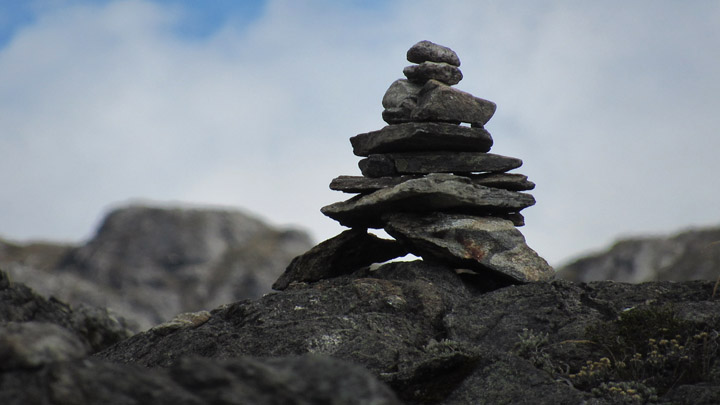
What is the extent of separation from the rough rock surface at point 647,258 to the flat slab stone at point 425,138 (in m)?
61.7

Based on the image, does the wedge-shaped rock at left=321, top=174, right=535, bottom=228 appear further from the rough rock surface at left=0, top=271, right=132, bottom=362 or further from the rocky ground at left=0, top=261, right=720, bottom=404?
the rough rock surface at left=0, top=271, right=132, bottom=362

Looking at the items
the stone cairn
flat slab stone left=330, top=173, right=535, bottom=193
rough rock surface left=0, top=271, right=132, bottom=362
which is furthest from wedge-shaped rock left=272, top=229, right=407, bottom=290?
rough rock surface left=0, top=271, right=132, bottom=362

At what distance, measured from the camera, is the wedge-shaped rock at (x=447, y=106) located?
1766 centimetres

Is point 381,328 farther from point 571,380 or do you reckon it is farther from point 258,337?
point 571,380

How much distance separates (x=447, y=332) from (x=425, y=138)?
4895 millimetres

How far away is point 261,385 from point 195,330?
29.1 ft

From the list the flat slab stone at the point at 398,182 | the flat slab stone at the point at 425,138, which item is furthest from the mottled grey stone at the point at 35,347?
the flat slab stone at the point at 425,138

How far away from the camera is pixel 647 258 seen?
81438 millimetres

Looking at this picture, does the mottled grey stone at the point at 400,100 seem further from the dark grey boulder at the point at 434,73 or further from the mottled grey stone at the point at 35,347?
the mottled grey stone at the point at 35,347

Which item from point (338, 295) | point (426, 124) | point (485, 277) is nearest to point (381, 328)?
point (338, 295)

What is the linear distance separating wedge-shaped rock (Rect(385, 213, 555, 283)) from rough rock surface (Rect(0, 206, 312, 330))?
240 feet

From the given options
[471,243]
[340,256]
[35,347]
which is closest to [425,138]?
[471,243]

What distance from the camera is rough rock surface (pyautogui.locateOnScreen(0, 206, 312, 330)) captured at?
92188 mm

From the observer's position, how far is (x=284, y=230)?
107 m
